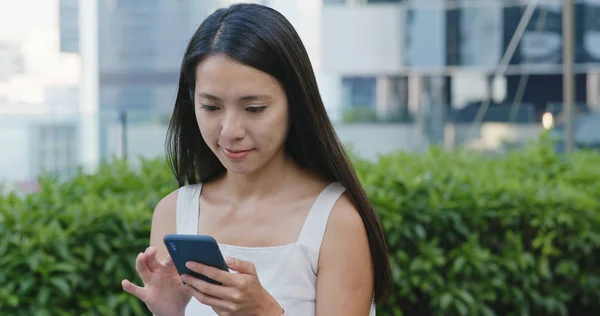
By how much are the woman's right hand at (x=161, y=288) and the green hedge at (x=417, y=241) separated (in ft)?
4.84

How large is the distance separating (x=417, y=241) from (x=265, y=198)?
216cm

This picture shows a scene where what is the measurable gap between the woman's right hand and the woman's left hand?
0.48 feet

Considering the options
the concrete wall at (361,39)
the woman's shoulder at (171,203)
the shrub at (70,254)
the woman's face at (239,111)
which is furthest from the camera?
the concrete wall at (361,39)

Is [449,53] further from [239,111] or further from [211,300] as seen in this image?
[211,300]

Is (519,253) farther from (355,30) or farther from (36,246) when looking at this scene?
(355,30)

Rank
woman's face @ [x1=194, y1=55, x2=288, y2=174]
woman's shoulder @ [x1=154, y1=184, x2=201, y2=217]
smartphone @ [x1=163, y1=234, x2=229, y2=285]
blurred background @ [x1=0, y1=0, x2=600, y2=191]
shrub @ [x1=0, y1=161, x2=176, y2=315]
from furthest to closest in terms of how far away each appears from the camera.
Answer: blurred background @ [x1=0, y1=0, x2=600, y2=191], shrub @ [x1=0, y1=161, x2=176, y2=315], woman's shoulder @ [x1=154, y1=184, x2=201, y2=217], woman's face @ [x1=194, y1=55, x2=288, y2=174], smartphone @ [x1=163, y1=234, x2=229, y2=285]

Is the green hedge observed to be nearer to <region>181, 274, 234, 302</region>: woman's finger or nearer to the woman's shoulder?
the woman's shoulder

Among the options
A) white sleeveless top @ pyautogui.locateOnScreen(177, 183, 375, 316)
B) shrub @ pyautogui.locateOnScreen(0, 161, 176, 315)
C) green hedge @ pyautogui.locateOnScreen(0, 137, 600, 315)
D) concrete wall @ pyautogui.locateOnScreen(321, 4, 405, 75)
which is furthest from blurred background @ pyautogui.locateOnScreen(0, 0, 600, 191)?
white sleeveless top @ pyautogui.locateOnScreen(177, 183, 375, 316)

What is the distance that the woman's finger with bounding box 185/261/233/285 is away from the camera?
173 centimetres

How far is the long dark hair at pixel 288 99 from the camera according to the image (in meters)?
1.86

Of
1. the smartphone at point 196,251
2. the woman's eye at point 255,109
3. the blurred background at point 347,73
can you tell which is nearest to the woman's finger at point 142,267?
the smartphone at point 196,251

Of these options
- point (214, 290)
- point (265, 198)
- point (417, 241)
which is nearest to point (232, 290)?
point (214, 290)

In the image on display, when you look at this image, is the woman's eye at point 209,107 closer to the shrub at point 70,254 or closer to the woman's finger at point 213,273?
the woman's finger at point 213,273

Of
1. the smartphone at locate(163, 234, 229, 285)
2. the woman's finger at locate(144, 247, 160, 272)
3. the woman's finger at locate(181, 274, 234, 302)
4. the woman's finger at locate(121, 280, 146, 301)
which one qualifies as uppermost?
the smartphone at locate(163, 234, 229, 285)
